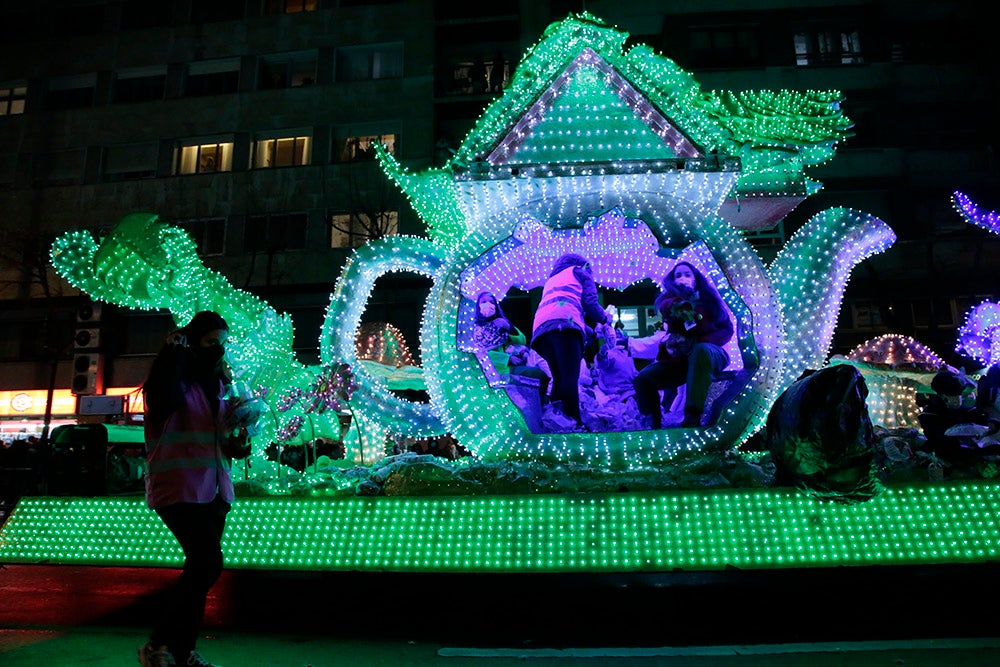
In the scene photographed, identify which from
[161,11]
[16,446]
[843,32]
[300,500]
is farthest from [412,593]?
[161,11]

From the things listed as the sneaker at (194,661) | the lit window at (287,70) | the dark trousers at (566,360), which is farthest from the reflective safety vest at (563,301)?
the lit window at (287,70)

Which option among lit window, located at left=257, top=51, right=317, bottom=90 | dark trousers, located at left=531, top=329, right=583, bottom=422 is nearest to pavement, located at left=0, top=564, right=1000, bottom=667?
dark trousers, located at left=531, top=329, right=583, bottom=422

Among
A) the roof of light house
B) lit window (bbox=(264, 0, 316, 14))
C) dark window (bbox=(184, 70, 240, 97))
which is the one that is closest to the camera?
the roof of light house

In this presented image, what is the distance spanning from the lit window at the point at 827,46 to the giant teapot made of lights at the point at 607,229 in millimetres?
18708

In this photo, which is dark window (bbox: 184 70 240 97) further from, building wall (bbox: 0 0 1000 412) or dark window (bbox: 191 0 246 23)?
dark window (bbox: 191 0 246 23)

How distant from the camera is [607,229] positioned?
19.0 feet

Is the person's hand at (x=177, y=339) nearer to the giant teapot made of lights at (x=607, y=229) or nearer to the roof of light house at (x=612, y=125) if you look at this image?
the giant teapot made of lights at (x=607, y=229)

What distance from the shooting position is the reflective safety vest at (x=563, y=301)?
5535 mm

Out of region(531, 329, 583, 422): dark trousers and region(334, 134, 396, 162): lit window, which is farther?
region(334, 134, 396, 162): lit window

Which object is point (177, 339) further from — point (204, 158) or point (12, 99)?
point (12, 99)

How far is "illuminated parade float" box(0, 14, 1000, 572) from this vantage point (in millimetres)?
3791

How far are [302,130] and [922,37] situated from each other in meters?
21.5

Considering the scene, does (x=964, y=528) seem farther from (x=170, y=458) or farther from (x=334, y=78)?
(x=334, y=78)

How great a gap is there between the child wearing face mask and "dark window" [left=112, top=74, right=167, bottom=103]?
24437 mm
